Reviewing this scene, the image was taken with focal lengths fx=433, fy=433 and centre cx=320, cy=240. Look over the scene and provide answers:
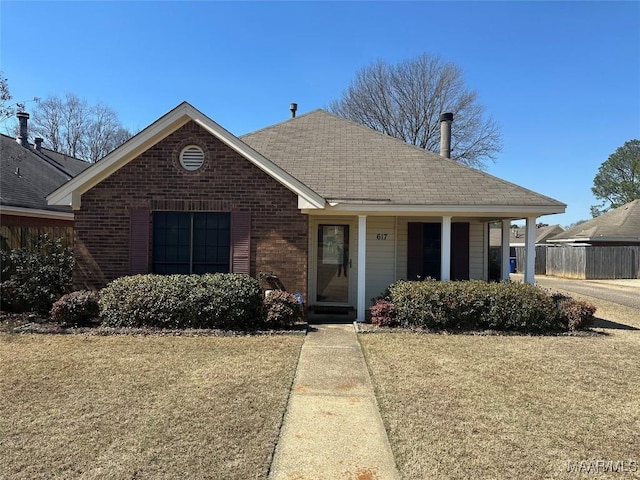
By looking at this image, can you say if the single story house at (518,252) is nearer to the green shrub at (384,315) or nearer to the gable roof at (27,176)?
the green shrub at (384,315)

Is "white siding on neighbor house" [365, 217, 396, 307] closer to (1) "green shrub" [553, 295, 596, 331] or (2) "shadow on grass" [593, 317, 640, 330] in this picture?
(1) "green shrub" [553, 295, 596, 331]

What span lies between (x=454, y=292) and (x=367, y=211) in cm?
251

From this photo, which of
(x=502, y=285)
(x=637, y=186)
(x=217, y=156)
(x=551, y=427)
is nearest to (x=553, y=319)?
(x=502, y=285)

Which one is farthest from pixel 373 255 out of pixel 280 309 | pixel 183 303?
pixel 183 303

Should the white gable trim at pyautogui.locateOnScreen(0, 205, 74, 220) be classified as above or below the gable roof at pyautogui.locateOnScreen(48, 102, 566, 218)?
below

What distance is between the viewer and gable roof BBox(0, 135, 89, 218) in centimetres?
1313

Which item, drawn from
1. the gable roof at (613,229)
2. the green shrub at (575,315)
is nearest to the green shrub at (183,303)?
the green shrub at (575,315)

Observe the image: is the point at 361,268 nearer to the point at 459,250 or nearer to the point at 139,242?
the point at 459,250

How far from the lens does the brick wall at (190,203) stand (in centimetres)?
941

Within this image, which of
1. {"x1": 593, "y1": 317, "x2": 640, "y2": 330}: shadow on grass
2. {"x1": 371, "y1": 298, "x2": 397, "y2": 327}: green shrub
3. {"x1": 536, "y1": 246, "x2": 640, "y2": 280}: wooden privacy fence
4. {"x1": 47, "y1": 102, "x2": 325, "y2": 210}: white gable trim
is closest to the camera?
{"x1": 371, "y1": 298, "x2": 397, "y2": 327}: green shrub

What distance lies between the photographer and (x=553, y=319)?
28.6 feet

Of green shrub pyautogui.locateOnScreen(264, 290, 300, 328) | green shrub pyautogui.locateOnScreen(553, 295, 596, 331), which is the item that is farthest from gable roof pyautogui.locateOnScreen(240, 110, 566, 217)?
green shrub pyautogui.locateOnScreen(264, 290, 300, 328)

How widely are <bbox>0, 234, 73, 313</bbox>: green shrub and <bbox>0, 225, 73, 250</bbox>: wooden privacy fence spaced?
0.86 meters

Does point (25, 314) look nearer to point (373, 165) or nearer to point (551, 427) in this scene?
point (373, 165)
